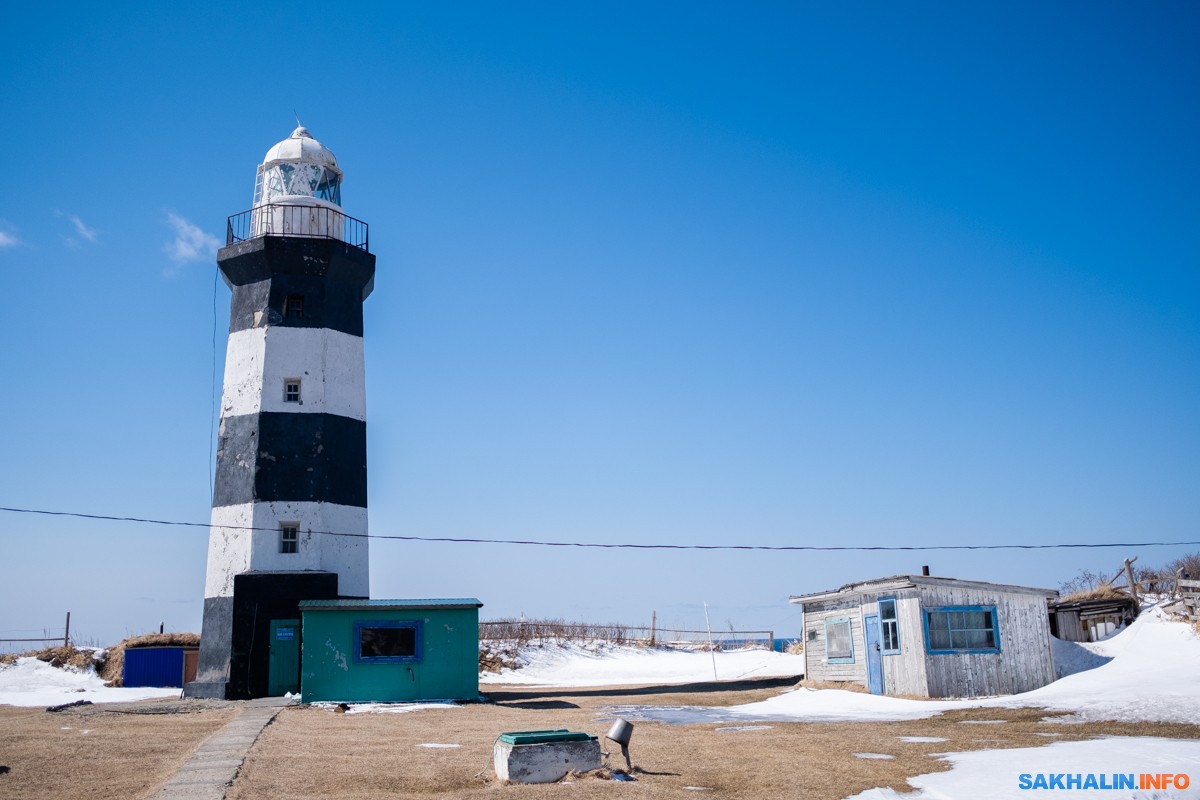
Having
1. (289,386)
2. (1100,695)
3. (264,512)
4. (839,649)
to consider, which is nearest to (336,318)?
(289,386)

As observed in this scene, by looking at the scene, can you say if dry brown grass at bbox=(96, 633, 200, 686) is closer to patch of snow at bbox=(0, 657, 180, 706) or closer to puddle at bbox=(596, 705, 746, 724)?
patch of snow at bbox=(0, 657, 180, 706)

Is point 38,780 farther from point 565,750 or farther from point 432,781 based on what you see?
point 565,750

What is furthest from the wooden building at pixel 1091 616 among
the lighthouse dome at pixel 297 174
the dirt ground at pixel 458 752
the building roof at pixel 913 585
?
the lighthouse dome at pixel 297 174

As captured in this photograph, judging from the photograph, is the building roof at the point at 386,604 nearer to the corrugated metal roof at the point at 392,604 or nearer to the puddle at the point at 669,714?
the corrugated metal roof at the point at 392,604

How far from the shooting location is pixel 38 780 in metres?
10.8

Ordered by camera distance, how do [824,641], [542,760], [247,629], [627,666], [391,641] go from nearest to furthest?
[542,760] → [247,629] → [391,641] → [824,641] → [627,666]

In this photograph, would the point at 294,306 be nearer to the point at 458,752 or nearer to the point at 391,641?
the point at 391,641

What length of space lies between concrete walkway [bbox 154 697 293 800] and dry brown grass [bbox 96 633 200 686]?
15230 mm

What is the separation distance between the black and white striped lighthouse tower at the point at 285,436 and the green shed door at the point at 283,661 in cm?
3

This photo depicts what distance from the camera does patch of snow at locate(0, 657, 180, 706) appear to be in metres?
26.5

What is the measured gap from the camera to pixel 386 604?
Result: 23047 millimetres

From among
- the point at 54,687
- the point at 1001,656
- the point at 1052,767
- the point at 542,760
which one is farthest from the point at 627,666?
the point at 1052,767

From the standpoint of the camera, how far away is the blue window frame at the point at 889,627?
2170 cm

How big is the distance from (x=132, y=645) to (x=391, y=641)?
12549 millimetres
